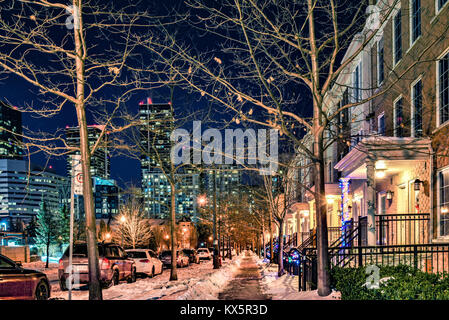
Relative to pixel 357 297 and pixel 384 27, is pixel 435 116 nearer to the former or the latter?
pixel 384 27

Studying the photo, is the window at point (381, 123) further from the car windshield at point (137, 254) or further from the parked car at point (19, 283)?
the car windshield at point (137, 254)

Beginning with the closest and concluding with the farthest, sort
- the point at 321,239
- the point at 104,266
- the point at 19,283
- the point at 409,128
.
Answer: the point at 321,239 → the point at 19,283 → the point at 409,128 → the point at 104,266

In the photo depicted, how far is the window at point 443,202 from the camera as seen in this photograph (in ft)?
42.1

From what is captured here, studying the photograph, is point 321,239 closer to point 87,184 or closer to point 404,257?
point 404,257

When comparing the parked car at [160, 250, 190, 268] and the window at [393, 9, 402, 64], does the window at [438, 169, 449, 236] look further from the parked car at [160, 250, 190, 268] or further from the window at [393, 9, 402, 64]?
the parked car at [160, 250, 190, 268]

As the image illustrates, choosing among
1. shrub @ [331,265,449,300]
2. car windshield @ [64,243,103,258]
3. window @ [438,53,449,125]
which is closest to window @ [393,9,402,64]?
window @ [438,53,449,125]

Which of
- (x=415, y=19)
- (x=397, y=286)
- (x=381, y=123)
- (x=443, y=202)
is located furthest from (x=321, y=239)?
(x=381, y=123)

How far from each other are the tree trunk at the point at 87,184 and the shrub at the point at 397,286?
18.3 ft

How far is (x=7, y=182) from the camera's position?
197000 mm

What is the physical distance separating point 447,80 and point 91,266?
10411 millimetres

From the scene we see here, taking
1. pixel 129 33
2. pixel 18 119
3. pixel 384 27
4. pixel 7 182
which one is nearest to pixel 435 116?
pixel 384 27

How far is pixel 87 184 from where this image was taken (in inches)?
446

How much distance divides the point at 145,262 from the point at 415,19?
16909 millimetres

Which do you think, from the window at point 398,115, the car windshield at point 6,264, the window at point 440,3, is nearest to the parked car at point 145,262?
the car windshield at point 6,264
